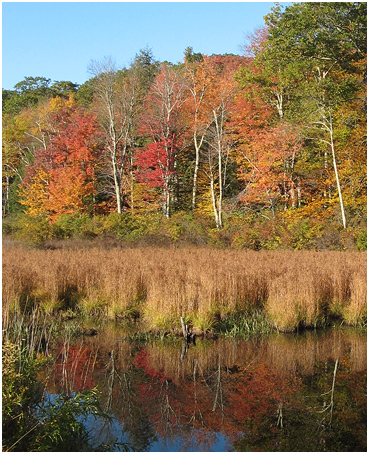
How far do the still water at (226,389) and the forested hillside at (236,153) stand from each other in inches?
543

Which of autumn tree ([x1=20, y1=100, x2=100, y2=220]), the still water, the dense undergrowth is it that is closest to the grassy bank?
the still water

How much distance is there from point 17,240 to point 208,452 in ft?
70.7

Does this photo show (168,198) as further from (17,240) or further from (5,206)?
(5,206)

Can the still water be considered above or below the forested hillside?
below

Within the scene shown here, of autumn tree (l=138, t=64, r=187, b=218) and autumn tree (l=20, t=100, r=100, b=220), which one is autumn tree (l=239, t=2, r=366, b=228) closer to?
autumn tree (l=138, t=64, r=187, b=218)

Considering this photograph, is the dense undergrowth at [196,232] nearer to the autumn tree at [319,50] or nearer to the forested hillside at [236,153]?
the forested hillside at [236,153]

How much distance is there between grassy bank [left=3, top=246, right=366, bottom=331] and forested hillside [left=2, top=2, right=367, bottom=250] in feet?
36.1

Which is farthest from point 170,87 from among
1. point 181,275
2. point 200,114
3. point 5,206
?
point 181,275

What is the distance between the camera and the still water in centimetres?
546

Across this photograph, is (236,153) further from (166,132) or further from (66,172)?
(66,172)

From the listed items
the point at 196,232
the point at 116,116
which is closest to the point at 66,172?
the point at 116,116

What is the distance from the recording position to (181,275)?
11062 mm

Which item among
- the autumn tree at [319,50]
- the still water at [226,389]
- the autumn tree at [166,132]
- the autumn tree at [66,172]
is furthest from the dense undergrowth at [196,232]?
the still water at [226,389]

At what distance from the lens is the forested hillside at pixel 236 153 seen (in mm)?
21281
